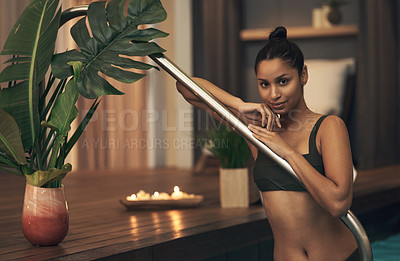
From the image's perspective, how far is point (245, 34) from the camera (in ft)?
19.5

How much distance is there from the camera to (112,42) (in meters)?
1.96

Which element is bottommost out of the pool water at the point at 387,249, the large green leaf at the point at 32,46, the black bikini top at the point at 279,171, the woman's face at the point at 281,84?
the pool water at the point at 387,249

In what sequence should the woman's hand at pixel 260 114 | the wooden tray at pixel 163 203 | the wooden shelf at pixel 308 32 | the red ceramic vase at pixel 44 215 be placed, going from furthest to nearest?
the wooden shelf at pixel 308 32, the wooden tray at pixel 163 203, the red ceramic vase at pixel 44 215, the woman's hand at pixel 260 114

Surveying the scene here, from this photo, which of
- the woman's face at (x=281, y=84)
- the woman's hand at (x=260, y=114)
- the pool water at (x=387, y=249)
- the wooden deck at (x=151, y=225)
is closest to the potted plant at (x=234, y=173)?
the wooden deck at (x=151, y=225)

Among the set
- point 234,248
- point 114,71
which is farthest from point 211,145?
point 114,71

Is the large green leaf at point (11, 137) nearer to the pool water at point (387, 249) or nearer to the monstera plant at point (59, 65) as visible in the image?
the monstera plant at point (59, 65)

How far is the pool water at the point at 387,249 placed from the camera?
10.9ft

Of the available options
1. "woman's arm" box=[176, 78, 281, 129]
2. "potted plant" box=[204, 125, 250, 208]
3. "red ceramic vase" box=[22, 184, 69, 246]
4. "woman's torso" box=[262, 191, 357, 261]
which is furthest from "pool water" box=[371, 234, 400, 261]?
"red ceramic vase" box=[22, 184, 69, 246]

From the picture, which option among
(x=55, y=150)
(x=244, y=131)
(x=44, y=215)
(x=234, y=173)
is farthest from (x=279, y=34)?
(x=234, y=173)

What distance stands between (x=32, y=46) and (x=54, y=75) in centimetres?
12

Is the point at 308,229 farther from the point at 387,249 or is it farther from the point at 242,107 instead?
the point at 387,249

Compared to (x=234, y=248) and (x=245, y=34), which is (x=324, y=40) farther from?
(x=234, y=248)

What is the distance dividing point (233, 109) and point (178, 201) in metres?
1.33

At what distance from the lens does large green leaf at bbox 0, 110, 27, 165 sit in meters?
1.89
